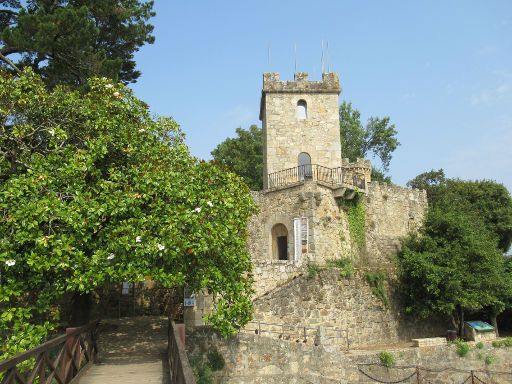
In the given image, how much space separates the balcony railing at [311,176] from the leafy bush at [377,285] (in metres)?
4.47

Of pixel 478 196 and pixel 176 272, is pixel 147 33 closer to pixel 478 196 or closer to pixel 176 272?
pixel 176 272

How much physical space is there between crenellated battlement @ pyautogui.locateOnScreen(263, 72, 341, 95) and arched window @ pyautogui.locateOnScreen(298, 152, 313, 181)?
342cm

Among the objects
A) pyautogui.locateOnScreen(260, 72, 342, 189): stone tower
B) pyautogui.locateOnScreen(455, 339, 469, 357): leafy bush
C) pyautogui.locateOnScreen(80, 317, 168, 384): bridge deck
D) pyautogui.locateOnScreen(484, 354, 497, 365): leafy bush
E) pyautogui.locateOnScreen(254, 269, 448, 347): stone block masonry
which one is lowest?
pyautogui.locateOnScreen(484, 354, 497, 365): leafy bush

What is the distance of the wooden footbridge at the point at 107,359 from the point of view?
5.76 meters

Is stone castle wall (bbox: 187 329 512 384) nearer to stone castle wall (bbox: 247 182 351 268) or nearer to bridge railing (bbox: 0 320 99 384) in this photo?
bridge railing (bbox: 0 320 99 384)

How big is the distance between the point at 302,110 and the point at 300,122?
2.49ft

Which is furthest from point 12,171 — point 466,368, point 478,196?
point 478,196

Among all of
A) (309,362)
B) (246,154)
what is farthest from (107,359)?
(246,154)

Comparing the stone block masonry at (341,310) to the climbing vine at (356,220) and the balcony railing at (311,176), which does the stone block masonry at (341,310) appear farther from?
the balcony railing at (311,176)

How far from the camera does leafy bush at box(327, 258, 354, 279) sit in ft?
59.9

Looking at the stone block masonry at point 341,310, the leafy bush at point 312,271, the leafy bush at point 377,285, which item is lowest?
the stone block masonry at point 341,310

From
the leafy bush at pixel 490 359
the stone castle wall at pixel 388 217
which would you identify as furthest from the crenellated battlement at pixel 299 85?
the leafy bush at pixel 490 359

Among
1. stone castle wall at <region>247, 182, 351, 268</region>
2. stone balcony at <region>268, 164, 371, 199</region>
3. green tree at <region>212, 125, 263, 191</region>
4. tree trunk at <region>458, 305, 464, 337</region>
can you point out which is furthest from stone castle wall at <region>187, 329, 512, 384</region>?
green tree at <region>212, 125, 263, 191</region>

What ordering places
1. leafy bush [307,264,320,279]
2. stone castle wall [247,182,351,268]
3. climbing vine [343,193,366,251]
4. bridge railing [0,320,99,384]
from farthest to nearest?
climbing vine [343,193,366,251] → stone castle wall [247,182,351,268] → leafy bush [307,264,320,279] → bridge railing [0,320,99,384]
